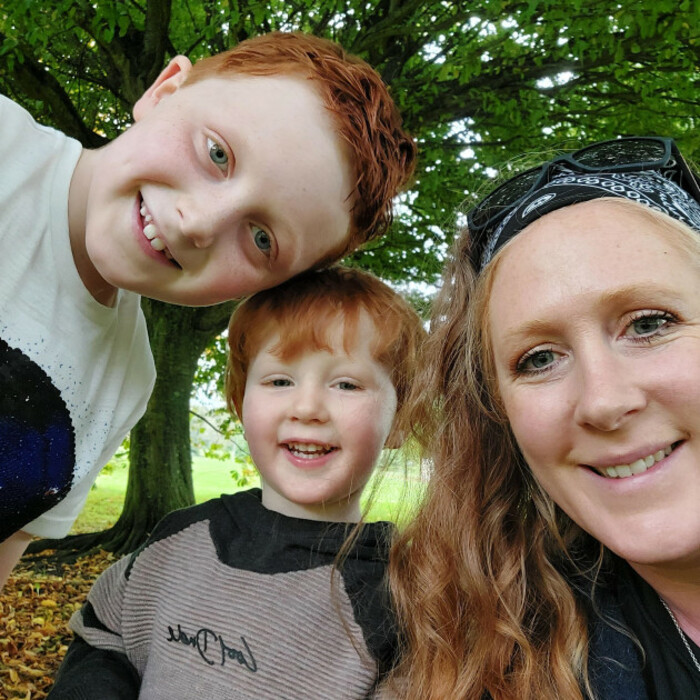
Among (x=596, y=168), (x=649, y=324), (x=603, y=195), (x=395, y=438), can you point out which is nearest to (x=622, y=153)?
(x=596, y=168)

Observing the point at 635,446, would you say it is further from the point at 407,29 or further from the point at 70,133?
Result: the point at 70,133

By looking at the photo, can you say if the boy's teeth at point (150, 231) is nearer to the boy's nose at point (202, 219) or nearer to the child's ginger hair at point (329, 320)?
the boy's nose at point (202, 219)

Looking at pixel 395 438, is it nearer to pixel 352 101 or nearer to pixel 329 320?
pixel 329 320

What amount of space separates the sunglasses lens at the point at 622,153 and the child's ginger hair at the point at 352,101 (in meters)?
0.54

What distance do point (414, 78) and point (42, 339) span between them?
5283 mm

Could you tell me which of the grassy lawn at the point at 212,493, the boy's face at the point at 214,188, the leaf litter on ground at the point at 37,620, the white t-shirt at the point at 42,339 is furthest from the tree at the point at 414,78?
the white t-shirt at the point at 42,339

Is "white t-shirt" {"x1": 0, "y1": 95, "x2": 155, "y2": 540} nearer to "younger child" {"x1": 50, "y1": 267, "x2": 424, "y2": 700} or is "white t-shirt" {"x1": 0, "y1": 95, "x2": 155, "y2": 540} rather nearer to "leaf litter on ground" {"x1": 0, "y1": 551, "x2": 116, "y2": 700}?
"younger child" {"x1": 50, "y1": 267, "x2": 424, "y2": 700}

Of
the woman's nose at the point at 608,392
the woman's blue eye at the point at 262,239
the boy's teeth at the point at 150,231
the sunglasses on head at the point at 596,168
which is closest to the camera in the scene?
the woman's nose at the point at 608,392

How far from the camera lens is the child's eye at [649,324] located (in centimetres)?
148

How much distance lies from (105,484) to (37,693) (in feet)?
46.8

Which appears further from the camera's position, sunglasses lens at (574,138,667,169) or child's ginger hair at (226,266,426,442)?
child's ginger hair at (226,266,426,442)

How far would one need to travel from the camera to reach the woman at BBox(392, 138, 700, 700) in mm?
1460

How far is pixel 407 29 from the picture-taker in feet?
18.5

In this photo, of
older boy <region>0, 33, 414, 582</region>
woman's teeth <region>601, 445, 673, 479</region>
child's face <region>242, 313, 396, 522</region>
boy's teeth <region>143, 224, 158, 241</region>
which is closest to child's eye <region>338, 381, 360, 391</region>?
child's face <region>242, 313, 396, 522</region>
